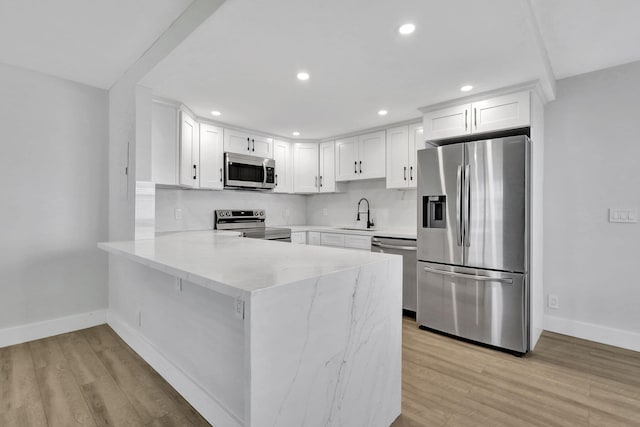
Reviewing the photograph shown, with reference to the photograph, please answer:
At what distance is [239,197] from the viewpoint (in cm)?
436

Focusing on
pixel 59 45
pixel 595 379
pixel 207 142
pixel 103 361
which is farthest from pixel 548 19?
pixel 103 361

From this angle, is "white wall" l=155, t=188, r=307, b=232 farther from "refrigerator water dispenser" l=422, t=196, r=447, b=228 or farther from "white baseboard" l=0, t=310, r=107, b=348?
"refrigerator water dispenser" l=422, t=196, r=447, b=228

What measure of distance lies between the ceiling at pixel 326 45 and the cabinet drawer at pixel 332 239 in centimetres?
171

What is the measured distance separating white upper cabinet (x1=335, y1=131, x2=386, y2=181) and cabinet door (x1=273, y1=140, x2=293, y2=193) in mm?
724

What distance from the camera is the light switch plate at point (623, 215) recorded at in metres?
2.60

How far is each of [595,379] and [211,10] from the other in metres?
3.45

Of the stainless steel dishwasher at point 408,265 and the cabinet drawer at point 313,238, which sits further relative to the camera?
the cabinet drawer at point 313,238

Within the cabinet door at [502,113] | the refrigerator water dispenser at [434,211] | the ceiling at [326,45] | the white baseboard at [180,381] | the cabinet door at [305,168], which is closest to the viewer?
the white baseboard at [180,381]

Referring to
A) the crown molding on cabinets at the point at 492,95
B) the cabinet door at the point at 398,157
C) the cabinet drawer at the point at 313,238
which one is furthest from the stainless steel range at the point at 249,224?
the crown molding on cabinets at the point at 492,95

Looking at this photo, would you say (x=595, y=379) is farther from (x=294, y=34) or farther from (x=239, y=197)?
(x=239, y=197)

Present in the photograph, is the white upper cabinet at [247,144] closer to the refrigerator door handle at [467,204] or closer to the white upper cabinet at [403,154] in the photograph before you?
the white upper cabinet at [403,154]

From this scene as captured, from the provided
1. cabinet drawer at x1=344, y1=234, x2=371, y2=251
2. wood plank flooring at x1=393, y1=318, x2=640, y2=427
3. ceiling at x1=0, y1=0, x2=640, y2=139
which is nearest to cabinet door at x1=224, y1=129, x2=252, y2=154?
ceiling at x1=0, y1=0, x2=640, y2=139

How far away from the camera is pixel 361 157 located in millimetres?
4172

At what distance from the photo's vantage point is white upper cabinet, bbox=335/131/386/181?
3.96m
